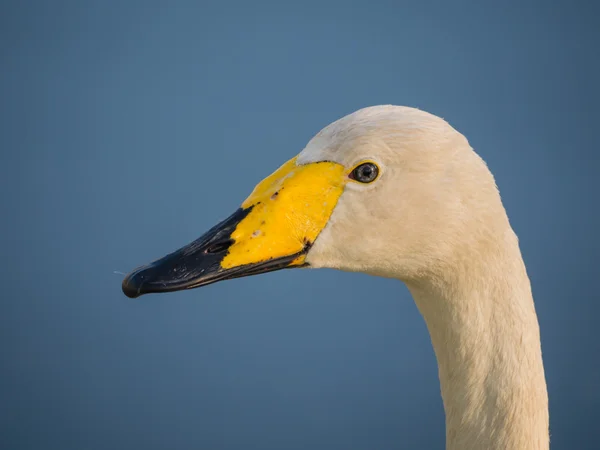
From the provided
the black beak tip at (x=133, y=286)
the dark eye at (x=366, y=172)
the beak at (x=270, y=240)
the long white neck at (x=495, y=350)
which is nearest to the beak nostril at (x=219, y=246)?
the beak at (x=270, y=240)

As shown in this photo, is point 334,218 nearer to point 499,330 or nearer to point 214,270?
point 214,270

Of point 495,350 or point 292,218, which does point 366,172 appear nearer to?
point 292,218

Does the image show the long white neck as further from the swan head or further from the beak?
the beak

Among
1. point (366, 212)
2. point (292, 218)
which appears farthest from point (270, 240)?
point (366, 212)

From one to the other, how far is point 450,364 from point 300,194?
0.48m

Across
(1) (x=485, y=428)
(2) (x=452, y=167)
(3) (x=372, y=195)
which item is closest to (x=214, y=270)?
(3) (x=372, y=195)

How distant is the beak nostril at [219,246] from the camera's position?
1.27 meters

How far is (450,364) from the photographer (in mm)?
1334

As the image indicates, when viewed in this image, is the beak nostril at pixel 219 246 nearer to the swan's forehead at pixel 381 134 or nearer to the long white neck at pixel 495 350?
the swan's forehead at pixel 381 134

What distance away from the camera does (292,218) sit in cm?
125

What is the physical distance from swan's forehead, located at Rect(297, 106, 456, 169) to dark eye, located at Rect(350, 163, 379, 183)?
0.01 meters

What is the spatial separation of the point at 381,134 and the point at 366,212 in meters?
0.15

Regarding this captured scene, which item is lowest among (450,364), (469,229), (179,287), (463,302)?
(179,287)

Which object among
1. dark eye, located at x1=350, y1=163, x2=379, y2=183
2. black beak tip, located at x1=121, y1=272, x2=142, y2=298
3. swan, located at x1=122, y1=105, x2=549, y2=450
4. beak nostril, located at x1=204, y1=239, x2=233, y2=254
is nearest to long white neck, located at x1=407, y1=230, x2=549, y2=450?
swan, located at x1=122, y1=105, x2=549, y2=450
